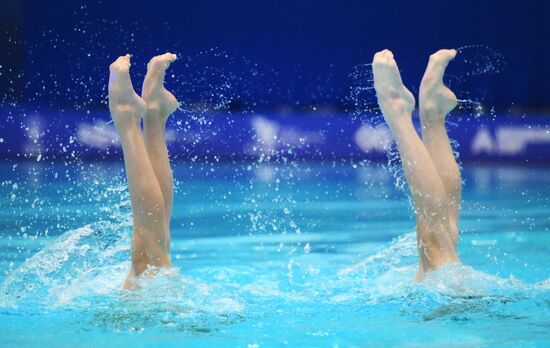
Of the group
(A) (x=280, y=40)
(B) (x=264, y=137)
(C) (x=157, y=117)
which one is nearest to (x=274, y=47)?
(A) (x=280, y=40)

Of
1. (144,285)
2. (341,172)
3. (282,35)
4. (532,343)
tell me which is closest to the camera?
(532,343)

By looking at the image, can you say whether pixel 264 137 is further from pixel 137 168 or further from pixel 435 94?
pixel 137 168

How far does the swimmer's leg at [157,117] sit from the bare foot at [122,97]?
16 centimetres

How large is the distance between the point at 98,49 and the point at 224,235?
18.1 feet

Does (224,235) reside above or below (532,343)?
above

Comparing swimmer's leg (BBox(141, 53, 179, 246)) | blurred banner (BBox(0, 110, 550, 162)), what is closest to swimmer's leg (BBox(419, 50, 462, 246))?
swimmer's leg (BBox(141, 53, 179, 246))

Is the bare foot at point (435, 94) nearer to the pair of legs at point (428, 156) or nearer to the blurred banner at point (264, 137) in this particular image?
the pair of legs at point (428, 156)

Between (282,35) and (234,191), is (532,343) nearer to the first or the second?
(234,191)

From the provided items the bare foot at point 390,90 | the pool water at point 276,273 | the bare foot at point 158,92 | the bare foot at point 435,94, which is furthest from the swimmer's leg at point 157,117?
the bare foot at point 435,94

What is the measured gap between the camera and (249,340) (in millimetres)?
2307

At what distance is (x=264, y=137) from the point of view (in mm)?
9078

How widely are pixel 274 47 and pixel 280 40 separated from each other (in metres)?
0.10

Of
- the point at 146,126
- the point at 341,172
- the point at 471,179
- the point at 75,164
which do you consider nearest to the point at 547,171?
the point at 471,179

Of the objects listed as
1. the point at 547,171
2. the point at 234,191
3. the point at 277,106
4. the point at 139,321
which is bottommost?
the point at 139,321
